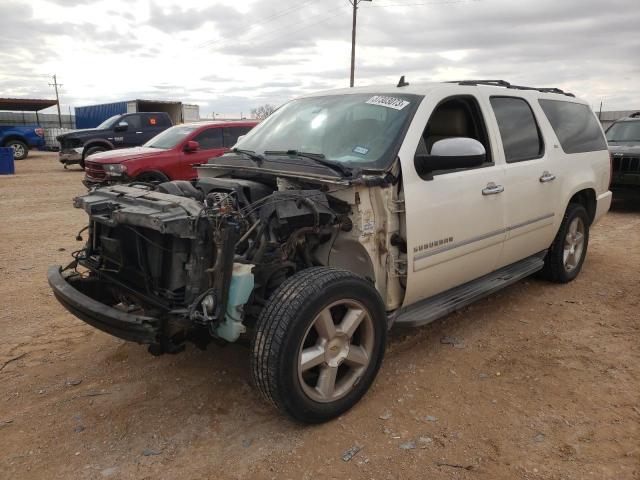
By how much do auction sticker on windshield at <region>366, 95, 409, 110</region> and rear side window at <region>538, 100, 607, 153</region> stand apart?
1879 millimetres

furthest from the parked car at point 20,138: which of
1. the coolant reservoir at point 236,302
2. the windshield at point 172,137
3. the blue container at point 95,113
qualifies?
the coolant reservoir at point 236,302

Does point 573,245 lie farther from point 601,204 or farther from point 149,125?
point 149,125

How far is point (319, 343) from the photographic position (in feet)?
9.36

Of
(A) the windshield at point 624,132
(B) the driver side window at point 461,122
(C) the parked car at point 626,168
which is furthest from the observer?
(A) the windshield at point 624,132

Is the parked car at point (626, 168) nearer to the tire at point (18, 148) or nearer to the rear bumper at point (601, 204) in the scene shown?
the rear bumper at point (601, 204)

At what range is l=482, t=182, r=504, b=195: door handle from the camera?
373 centimetres

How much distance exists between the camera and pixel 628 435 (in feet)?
9.13

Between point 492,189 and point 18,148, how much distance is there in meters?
22.9

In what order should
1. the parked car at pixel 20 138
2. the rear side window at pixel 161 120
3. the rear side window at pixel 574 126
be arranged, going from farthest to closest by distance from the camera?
the parked car at pixel 20 138, the rear side window at pixel 161 120, the rear side window at pixel 574 126

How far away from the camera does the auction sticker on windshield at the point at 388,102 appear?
3513mm

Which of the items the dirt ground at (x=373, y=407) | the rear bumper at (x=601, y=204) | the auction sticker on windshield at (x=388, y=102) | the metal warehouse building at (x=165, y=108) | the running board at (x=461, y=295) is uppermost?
the metal warehouse building at (x=165, y=108)

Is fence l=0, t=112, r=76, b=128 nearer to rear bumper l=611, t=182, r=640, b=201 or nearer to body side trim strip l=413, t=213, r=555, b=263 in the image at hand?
rear bumper l=611, t=182, r=640, b=201

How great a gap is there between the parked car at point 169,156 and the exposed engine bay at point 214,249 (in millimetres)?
5972

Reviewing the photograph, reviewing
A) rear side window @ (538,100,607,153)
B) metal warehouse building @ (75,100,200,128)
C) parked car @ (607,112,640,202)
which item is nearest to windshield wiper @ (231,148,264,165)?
rear side window @ (538,100,607,153)
